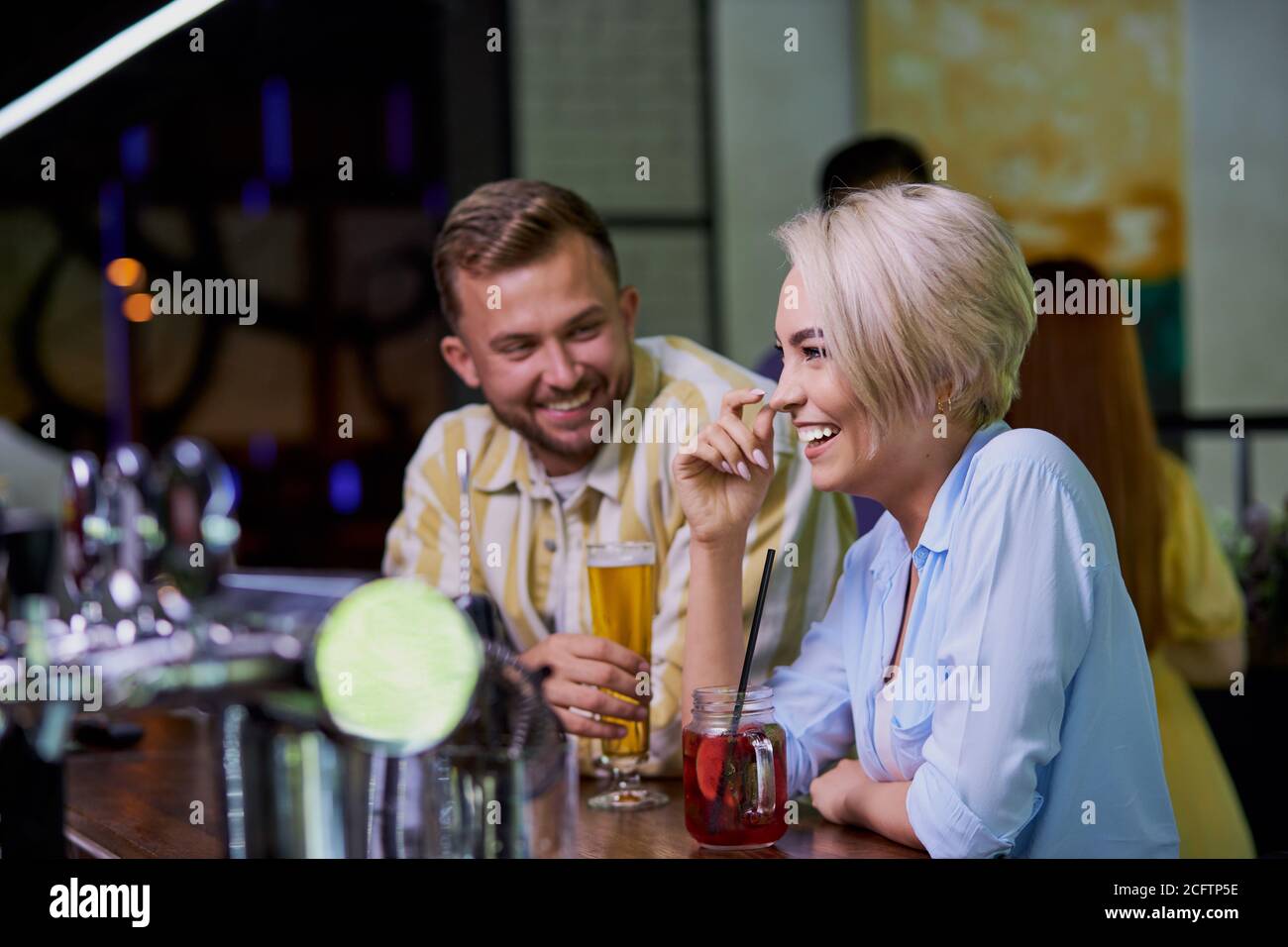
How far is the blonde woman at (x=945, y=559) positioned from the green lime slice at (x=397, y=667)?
42 cm

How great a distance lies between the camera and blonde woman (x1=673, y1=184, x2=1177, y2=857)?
1.15m

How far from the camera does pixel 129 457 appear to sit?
79.5 inches

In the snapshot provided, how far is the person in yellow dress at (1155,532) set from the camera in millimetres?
1818

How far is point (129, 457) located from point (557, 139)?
2870 millimetres

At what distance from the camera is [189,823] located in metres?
1.36
